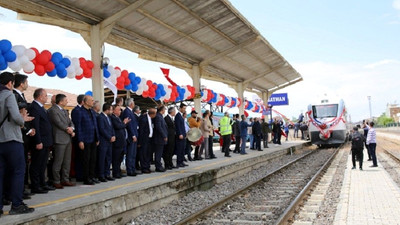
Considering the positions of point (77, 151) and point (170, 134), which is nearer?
point (77, 151)

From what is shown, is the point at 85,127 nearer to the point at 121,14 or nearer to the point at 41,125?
the point at 41,125

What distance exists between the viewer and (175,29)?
1309 centimetres

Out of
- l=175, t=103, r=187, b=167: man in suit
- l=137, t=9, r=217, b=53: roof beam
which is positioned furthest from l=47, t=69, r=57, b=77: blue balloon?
l=175, t=103, r=187, b=167: man in suit

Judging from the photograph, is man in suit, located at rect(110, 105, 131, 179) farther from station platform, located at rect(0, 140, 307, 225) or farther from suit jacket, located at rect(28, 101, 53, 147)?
suit jacket, located at rect(28, 101, 53, 147)

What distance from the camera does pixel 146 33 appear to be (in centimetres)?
1258

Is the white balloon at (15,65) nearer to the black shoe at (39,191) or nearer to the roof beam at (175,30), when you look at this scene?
the black shoe at (39,191)

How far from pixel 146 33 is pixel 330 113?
15.3 metres

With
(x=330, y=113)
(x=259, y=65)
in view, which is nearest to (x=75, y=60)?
(x=259, y=65)

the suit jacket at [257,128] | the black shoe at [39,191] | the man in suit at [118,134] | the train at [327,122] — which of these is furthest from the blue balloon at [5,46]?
the train at [327,122]

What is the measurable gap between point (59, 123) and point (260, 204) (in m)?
4.33

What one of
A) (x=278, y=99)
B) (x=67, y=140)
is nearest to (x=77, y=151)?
(x=67, y=140)

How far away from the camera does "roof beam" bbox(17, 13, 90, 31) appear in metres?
9.02

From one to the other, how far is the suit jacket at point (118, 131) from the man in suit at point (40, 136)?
Result: 1888 millimetres

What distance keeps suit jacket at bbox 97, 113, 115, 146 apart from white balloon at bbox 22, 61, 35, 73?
6.16 feet
